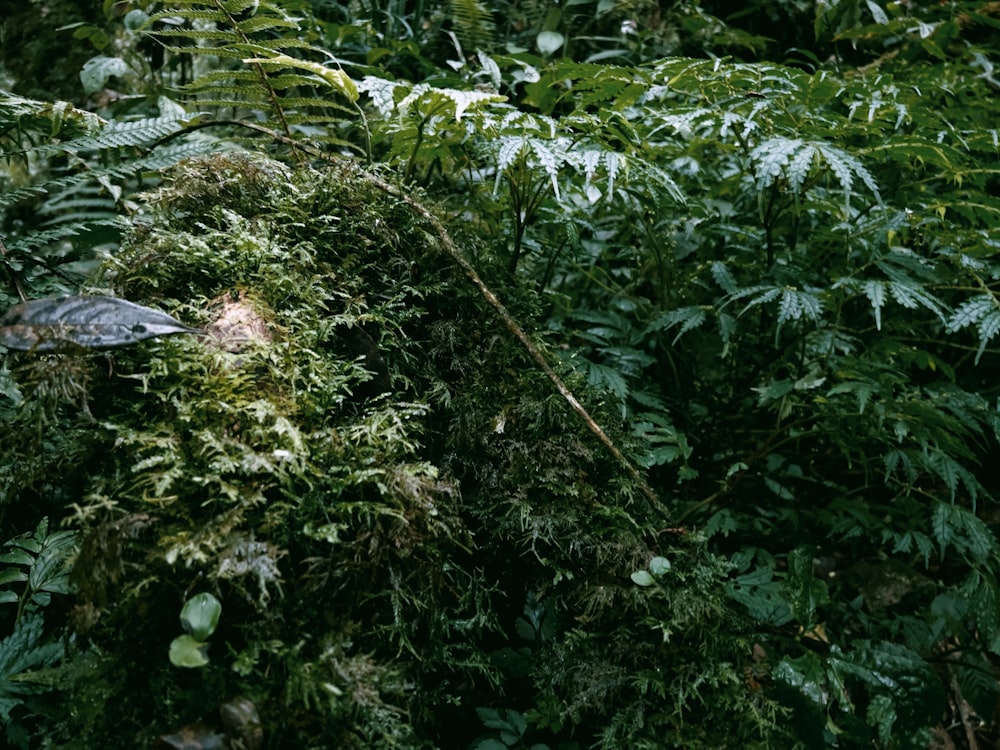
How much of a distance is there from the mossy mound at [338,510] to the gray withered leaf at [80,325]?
1.4 inches

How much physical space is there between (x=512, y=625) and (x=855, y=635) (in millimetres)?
1218

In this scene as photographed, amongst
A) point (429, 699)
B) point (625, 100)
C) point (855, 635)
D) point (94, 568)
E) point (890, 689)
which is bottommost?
point (855, 635)

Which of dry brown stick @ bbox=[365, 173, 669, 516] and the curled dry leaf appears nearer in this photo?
the curled dry leaf

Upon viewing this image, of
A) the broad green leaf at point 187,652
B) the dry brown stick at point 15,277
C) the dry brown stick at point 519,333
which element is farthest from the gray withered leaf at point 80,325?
the dry brown stick at point 519,333

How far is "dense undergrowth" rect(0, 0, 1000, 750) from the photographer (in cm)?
91

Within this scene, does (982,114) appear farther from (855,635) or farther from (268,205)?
(268,205)

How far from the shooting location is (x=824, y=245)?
2.13 m

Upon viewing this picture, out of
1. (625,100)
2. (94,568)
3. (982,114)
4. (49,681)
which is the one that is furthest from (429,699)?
(982,114)

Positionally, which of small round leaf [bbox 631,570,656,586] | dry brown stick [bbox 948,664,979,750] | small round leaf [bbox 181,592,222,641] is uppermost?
small round leaf [bbox 181,592,222,641]

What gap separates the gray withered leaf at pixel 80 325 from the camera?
976mm

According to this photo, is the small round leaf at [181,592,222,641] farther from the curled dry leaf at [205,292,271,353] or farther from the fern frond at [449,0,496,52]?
the fern frond at [449,0,496,52]

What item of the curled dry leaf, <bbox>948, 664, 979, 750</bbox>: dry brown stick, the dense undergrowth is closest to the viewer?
the dense undergrowth

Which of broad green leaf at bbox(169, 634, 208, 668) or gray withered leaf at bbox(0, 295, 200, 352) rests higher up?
gray withered leaf at bbox(0, 295, 200, 352)

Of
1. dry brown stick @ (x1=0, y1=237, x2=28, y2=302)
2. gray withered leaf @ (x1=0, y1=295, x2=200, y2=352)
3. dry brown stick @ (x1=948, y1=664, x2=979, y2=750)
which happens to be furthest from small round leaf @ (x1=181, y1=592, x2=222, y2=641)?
dry brown stick @ (x1=948, y1=664, x2=979, y2=750)
